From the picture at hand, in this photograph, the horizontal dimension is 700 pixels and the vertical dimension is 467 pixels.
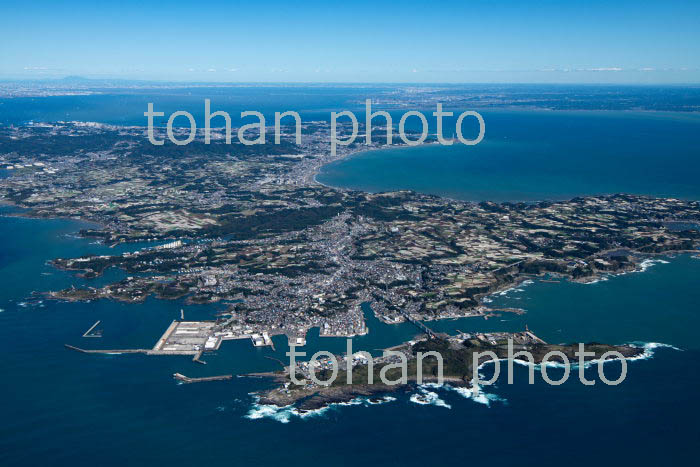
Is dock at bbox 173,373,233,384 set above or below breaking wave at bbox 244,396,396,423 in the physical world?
above

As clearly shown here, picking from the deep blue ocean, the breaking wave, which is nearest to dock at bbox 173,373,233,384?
the deep blue ocean

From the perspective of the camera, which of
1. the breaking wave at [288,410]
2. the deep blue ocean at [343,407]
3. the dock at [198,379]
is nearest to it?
the deep blue ocean at [343,407]

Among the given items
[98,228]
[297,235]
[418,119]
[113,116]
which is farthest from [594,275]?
[113,116]

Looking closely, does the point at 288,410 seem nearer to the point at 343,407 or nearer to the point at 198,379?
the point at 343,407

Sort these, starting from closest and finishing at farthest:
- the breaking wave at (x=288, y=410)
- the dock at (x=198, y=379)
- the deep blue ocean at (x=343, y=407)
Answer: the deep blue ocean at (x=343, y=407) < the breaking wave at (x=288, y=410) < the dock at (x=198, y=379)

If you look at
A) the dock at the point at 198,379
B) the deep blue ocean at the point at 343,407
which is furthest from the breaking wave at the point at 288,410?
the dock at the point at 198,379

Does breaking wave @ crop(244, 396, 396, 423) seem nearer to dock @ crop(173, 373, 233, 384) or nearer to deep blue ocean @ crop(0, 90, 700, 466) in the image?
deep blue ocean @ crop(0, 90, 700, 466)

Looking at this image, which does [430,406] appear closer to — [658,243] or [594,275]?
[594,275]

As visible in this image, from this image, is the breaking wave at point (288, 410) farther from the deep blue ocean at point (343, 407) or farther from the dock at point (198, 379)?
the dock at point (198, 379)
